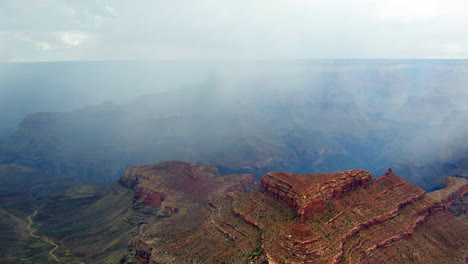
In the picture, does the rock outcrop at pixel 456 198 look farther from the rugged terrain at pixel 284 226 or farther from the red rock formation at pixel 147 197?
the red rock formation at pixel 147 197

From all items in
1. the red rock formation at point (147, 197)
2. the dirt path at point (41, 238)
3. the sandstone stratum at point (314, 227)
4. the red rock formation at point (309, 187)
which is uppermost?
the red rock formation at point (309, 187)

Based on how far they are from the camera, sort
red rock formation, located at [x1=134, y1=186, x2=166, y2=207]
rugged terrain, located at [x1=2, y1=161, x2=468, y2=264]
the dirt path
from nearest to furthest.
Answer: rugged terrain, located at [x1=2, y1=161, x2=468, y2=264]
the dirt path
red rock formation, located at [x1=134, y1=186, x2=166, y2=207]

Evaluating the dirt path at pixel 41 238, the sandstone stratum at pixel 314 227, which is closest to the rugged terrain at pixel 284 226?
the sandstone stratum at pixel 314 227

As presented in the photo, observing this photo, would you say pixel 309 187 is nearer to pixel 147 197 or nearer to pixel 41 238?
pixel 147 197

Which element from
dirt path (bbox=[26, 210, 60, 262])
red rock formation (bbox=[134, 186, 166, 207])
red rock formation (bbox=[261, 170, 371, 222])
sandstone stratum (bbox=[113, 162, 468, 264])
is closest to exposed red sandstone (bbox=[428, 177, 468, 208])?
sandstone stratum (bbox=[113, 162, 468, 264])

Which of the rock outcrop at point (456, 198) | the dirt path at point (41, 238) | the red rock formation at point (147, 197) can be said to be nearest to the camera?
the rock outcrop at point (456, 198)

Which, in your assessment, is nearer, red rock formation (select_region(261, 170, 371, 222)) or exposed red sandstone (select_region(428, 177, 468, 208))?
red rock formation (select_region(261, 170, 371, 222))

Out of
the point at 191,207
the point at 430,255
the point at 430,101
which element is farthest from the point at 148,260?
the point at 430,101

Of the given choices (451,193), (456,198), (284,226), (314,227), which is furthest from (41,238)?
(456,198)

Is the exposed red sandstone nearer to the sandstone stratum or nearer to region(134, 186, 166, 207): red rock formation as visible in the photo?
the sandstone stratum
